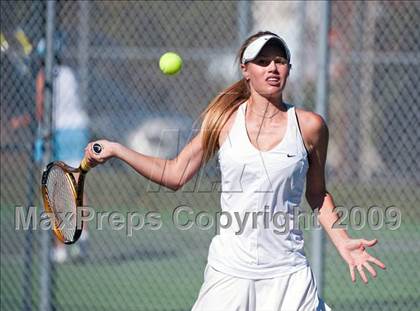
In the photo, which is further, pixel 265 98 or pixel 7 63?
pixel 7 63

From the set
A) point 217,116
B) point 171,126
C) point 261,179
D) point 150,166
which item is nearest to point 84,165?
point 150,166

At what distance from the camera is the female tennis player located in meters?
3.73

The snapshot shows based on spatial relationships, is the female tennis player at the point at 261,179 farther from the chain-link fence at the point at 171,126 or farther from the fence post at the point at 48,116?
the fence post at the point at 48,116

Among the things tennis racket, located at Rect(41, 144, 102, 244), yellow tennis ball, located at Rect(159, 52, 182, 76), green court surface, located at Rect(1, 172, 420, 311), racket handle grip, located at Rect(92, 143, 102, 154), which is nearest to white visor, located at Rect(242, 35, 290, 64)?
racket handle grip, located at Rect(92, 143, 102, 154)

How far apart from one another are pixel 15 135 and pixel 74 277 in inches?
53.6

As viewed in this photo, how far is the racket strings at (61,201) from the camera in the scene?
4.14 m

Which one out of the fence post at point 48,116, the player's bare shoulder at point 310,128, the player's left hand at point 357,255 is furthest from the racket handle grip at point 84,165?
the fence post at point 48,116

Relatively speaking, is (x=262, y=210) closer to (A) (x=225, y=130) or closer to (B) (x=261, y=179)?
(B) (x=261, y=179)

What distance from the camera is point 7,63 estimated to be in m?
6.21

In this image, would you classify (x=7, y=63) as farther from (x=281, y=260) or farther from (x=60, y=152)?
(x=281, y=260)

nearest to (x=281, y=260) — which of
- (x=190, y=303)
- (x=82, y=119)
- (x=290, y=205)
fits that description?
(x=290, y=205)

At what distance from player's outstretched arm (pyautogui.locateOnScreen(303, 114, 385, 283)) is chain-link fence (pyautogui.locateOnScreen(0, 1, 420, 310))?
1.58 m

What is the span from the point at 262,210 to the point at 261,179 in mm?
122

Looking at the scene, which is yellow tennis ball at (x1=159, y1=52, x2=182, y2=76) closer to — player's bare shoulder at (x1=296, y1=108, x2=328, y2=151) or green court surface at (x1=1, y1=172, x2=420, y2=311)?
player's bare shoulder at (x1=296, y1=108, x2=328, y2=151)
